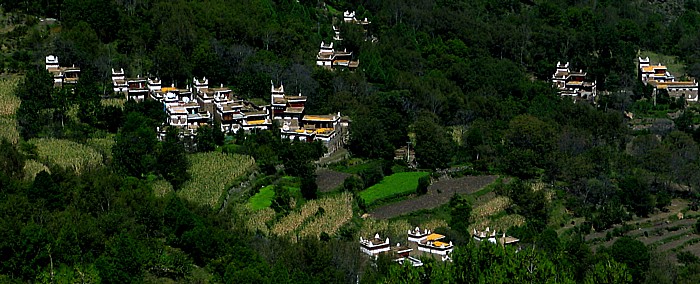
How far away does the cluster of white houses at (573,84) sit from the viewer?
64.8 metres

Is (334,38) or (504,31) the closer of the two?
(334,38)

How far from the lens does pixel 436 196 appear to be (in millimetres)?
45812

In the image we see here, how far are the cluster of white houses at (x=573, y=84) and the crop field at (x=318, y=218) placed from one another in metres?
25.0

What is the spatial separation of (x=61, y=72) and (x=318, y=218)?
1720 cm

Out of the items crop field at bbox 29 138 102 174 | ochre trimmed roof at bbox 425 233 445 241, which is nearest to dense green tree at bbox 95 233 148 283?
crop field at bbox 29 138 102 174

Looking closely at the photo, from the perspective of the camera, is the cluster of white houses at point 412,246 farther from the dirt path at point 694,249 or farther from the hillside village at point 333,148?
the dirt path at point 694,249

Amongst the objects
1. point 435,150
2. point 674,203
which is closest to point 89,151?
point 435,150

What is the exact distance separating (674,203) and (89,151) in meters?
25.7

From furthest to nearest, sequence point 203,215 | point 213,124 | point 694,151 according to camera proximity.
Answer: point 694,151, point 213,124, point 203,215

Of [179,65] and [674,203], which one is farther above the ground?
[179,65]

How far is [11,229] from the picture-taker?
30422mm

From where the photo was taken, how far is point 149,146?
4347cm

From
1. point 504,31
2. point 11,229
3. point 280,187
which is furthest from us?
point 504,31

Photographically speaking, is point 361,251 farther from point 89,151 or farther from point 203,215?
point 89,151
